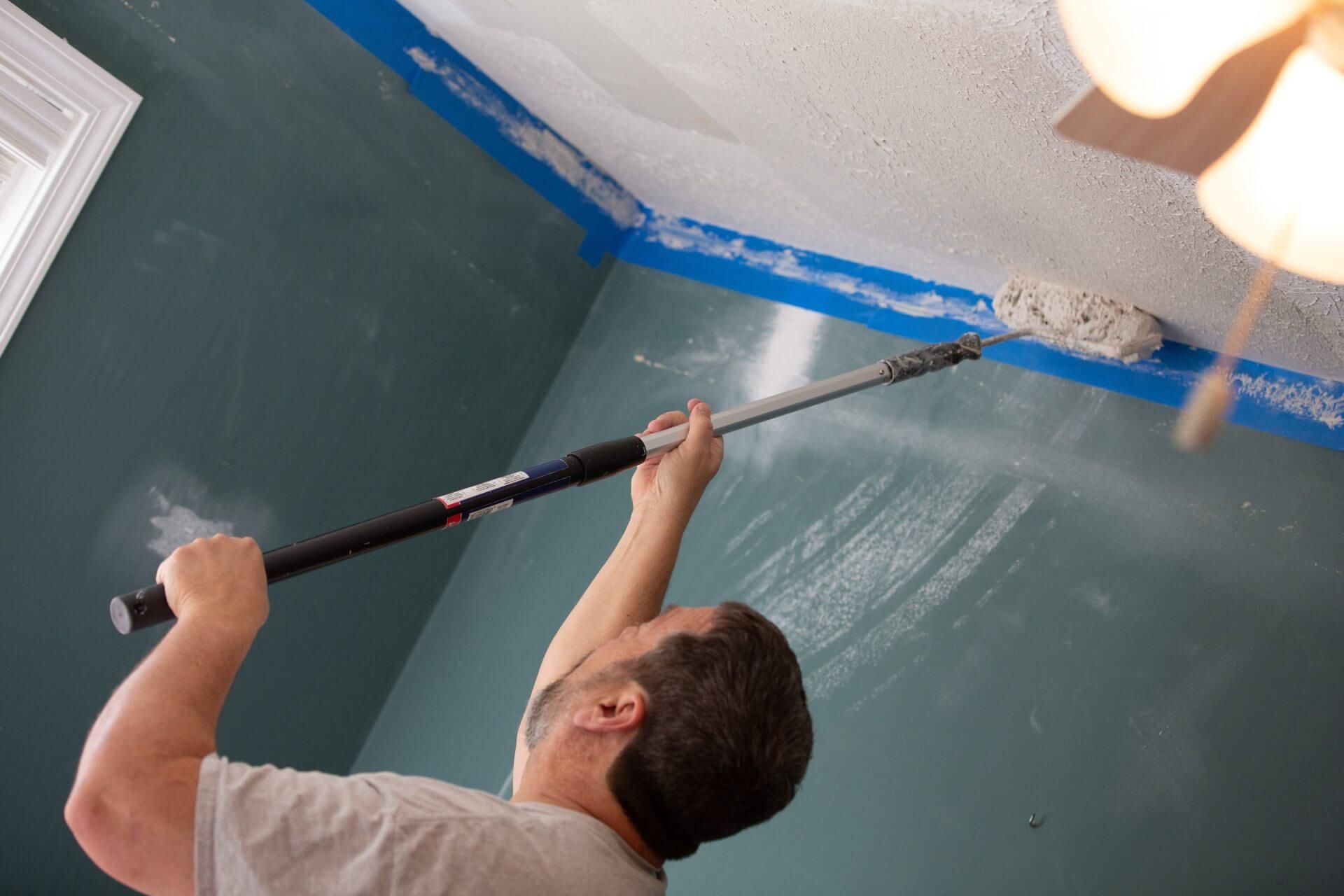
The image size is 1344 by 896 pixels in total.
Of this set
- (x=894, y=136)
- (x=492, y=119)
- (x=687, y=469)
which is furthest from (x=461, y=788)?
(x=492, y=119)

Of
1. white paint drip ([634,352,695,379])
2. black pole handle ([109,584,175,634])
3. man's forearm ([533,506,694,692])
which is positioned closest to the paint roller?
black pole handle ([109,584,175,634])

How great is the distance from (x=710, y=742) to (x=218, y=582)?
47 centimetres

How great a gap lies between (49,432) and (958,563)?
63.2 inches

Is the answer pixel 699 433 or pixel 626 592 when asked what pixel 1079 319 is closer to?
pixel 699 433

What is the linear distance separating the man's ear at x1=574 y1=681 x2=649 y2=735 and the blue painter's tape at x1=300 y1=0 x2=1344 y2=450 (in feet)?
4.02

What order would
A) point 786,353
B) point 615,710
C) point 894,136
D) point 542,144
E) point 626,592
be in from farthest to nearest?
point 542,144
point 786,353
point 894,136
point 626,592
point 615,710

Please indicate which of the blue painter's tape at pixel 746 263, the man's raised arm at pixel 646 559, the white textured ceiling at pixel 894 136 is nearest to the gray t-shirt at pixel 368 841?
the man's raised arm at pixel 646 559

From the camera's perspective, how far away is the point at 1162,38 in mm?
677

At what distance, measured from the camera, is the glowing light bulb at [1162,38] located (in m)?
0.65

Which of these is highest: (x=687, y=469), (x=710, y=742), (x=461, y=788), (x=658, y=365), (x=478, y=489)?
(x=658, y=365)

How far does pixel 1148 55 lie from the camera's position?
689 millimetres

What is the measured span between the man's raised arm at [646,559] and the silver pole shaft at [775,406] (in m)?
0.02

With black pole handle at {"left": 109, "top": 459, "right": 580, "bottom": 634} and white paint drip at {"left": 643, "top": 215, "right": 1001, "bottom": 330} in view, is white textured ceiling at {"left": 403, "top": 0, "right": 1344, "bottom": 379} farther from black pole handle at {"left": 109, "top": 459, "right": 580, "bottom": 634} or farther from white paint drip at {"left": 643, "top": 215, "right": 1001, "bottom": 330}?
black pole handle at {"left": 109, "top": 459, "right": 580, "bottom": 634}

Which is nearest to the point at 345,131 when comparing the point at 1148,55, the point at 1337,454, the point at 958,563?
the point at 958,563
